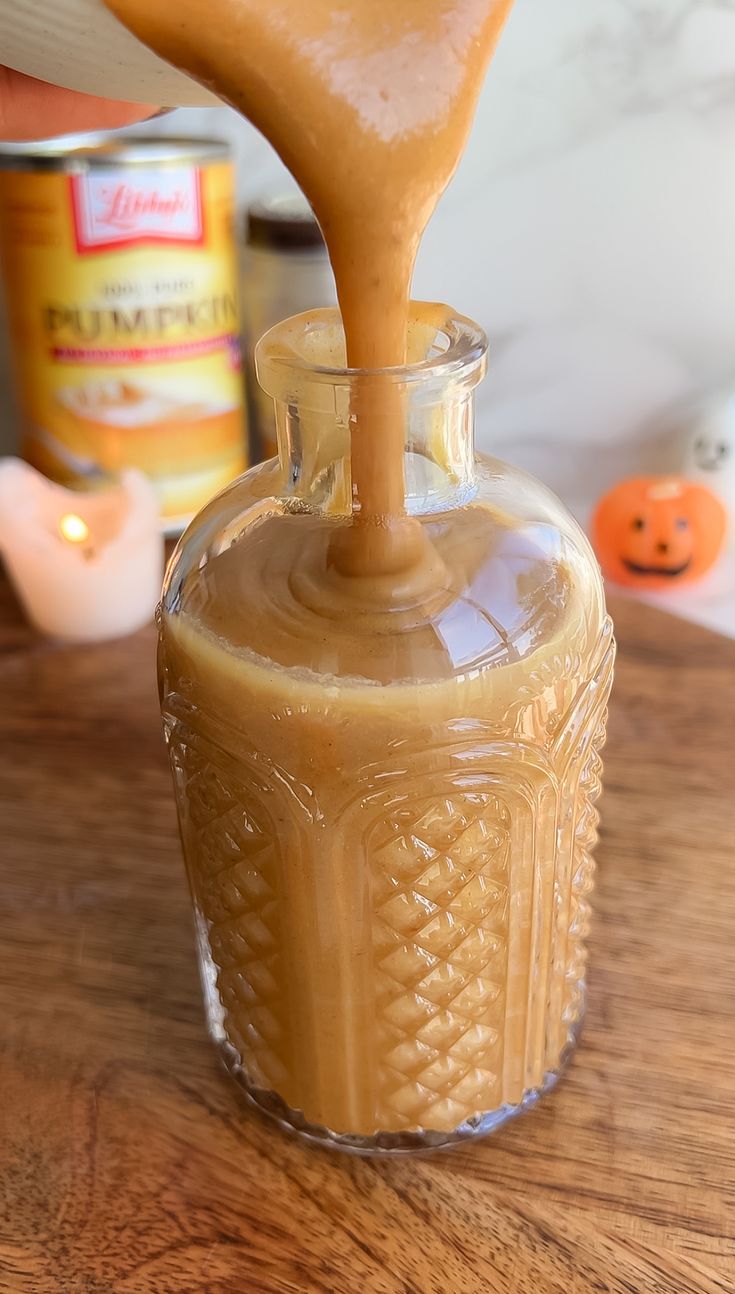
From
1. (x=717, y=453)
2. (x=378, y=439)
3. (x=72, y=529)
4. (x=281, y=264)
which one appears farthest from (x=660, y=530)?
(x=378, y=439)

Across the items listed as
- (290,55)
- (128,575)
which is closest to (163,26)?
(290,55)

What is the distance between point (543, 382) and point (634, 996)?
2.32 ft

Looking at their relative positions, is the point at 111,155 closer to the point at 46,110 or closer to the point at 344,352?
the point at 46,110

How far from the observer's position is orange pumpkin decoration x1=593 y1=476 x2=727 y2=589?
106 centimetres

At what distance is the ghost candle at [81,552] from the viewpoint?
996 mm

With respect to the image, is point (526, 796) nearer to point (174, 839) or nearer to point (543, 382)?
point (174, 839)

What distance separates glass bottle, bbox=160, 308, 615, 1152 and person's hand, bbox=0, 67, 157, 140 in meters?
0.30

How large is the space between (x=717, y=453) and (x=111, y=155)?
0.60 meters

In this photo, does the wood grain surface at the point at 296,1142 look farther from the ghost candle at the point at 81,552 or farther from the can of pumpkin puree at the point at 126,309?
the can of pumpkin puree at the point at 126,309

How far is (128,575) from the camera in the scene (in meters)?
1.01

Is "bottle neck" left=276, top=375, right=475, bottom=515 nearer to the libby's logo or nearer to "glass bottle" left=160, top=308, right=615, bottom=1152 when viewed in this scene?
"glass bottle" left=160, top=308, right=615, bottom=1152

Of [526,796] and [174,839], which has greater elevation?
[526,796]

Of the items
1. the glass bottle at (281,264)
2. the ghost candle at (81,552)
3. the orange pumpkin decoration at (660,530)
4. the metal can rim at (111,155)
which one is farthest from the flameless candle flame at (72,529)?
the orange pumpkin decoration at (660,530)

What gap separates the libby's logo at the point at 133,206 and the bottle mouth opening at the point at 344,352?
1.78 ft
